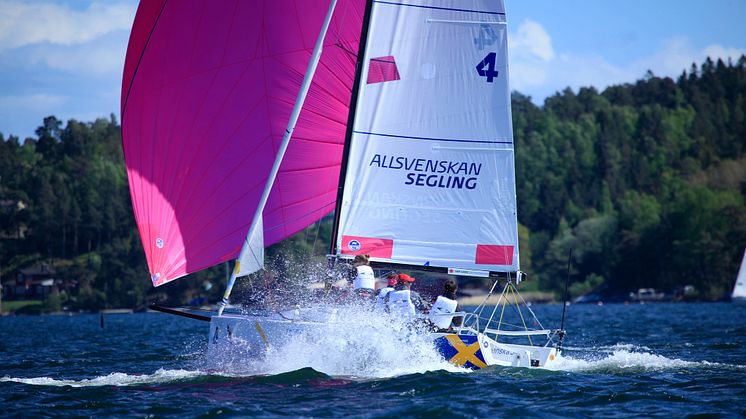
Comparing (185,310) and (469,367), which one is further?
(185,310)

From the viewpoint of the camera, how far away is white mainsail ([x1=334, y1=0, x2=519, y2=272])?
16.9 metres

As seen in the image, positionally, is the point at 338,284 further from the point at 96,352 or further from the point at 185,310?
the point at 96,352

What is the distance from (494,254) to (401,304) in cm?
212

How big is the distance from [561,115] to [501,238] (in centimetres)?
12284

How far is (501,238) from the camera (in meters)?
17.2

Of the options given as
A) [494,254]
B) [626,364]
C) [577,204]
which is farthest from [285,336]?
[577,204]

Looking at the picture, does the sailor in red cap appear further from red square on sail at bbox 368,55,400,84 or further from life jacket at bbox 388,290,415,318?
red square on sail at bbox 368,55,400,84

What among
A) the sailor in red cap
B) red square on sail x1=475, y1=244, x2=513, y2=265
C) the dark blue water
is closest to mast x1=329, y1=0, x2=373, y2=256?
the sailor in red cap

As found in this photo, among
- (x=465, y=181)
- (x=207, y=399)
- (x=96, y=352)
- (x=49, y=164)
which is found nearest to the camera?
(x=207, y=399)

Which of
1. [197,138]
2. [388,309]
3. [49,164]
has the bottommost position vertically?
[388,309]

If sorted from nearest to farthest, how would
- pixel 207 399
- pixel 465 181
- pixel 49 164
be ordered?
pixel 207 399, pixel 465 181, pixel 49 164

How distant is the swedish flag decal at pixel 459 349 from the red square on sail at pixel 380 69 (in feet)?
14.4

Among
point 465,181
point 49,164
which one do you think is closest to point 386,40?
point 465,181

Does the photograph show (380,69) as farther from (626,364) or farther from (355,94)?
(626,364)
